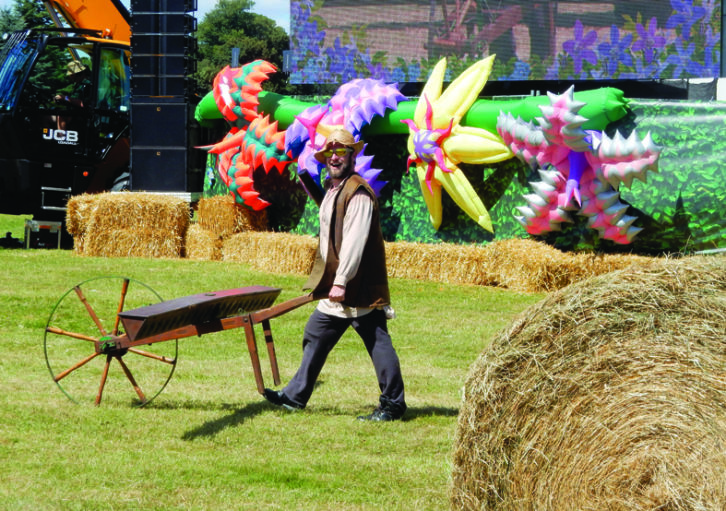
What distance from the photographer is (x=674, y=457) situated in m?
3.95

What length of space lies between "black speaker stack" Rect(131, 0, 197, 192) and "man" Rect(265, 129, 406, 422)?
1065 centimetres

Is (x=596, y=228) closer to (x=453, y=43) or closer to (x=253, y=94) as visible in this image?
(x=253, y=94)

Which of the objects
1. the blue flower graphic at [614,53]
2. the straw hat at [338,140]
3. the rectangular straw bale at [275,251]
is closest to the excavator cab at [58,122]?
the rectangular straw bale at [275,251]

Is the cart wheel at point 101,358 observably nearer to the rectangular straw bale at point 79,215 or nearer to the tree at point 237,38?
the rectangular straw bale at point 79,215

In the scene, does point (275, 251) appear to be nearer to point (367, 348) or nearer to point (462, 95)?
point (462, 95)

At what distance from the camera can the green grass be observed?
5246mm

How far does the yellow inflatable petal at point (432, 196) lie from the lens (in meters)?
13.8

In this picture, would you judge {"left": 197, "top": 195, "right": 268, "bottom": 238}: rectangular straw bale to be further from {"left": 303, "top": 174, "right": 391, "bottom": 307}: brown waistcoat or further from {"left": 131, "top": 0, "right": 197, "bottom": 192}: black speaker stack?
{"left": 303, "top": 174, "right": 391, "bottom": 307}: brown waistcoat

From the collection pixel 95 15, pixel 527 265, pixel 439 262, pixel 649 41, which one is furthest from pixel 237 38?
pixel 527 265

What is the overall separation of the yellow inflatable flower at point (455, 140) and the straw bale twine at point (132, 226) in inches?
180

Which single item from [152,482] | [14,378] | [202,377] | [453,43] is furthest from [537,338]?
[453,43]

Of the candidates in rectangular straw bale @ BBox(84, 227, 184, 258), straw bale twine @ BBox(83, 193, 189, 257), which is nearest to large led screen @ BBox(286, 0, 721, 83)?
straw bale twine @ BBox(83, 193, 189, 257)

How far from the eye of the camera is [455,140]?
43.4 feet

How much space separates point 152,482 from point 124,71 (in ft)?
45.3
